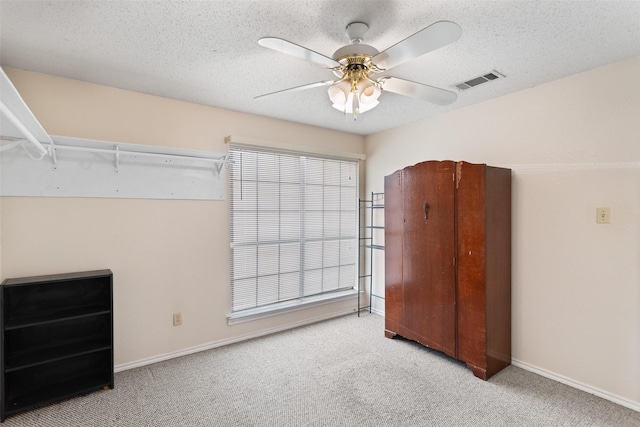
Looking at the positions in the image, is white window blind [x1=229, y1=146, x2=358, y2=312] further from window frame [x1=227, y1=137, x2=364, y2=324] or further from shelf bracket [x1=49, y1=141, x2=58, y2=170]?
shelf bracket [x1=49, y1=141, x2=58, y2=170]

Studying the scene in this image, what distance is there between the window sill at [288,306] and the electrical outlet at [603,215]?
265 cm

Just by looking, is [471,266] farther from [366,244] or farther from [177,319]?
[177,319]

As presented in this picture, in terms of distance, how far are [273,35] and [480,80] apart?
1671mm

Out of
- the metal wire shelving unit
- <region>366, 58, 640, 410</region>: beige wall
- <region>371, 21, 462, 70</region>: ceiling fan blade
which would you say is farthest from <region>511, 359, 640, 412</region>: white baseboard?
<region>371, 21, 462, 70</region>: ceiling fan blade

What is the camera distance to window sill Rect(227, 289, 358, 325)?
11.0ft

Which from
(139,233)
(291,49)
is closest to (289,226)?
(139,233)

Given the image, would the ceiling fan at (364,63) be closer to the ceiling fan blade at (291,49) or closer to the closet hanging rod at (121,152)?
the ceiling fan blade at (291,49)

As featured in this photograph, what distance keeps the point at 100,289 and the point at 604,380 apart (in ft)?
12.6

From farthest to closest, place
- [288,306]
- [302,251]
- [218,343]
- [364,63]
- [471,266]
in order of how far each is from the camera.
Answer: [302,251], [288,306], [218,343], [471,266], [364,63]

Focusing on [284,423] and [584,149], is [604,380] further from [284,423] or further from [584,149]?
[284,423]

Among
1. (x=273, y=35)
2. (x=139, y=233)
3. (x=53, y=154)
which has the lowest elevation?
(x=139, y=233)

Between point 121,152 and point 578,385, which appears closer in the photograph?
point 578,385

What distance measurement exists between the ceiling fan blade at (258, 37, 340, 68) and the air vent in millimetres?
1388

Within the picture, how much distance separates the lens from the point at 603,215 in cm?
236
